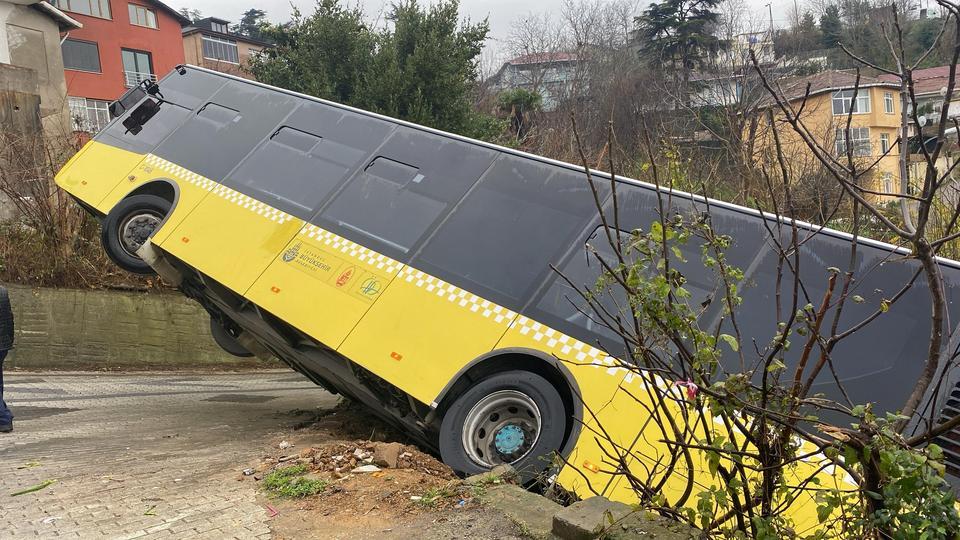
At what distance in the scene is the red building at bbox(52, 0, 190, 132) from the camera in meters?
40.2

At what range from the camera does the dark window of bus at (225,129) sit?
8.02 metres

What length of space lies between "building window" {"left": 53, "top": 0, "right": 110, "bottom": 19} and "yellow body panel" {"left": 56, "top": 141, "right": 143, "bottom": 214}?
37.4m

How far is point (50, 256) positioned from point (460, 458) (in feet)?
40.4

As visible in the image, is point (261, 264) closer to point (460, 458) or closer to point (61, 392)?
point (460, 458)

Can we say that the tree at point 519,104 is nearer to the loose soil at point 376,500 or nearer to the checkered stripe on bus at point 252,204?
the checkered stripe on bus at point 252,204

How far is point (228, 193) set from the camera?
767cm

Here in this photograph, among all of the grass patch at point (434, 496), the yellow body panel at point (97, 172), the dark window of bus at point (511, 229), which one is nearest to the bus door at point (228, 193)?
the yellow body panel at point (97, 172)

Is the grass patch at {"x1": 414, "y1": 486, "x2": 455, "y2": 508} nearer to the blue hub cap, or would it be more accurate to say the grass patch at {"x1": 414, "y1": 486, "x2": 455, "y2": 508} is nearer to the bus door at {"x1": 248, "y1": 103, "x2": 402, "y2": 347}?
the blue hub cap

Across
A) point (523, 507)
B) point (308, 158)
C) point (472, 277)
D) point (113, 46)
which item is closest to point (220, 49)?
point (113, 46)

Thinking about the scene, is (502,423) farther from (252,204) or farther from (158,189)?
(158,189)

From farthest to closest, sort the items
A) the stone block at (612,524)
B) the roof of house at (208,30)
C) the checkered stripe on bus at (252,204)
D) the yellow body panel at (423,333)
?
1. the roof of house at (208,30)
2. the checkered stripe on bus at (252,204)
3. the yellow body panel at (423,333)
4. the stone block at (612,524)

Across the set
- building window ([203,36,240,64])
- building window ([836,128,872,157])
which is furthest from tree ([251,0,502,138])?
building window ([203,36,240,64])

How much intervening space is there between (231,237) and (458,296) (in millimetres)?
2659

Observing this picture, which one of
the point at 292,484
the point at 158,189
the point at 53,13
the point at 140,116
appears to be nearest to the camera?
the point at 292,484
